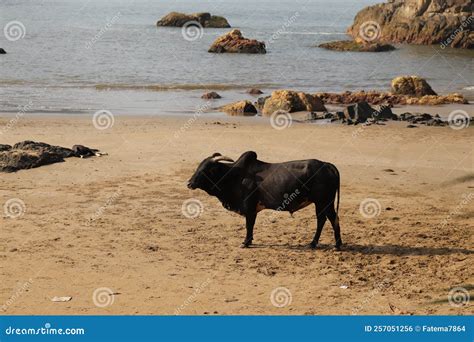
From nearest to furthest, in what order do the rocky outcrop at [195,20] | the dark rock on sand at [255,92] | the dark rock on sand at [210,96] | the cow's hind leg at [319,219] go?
1. the cow's hind leg at [319,219]
2. the dark rock on sand at [210,96]
3. the dark rock on sand at [255,92]
4. the rocky outcrop at [195,20]

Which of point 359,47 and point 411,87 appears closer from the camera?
point 411,87

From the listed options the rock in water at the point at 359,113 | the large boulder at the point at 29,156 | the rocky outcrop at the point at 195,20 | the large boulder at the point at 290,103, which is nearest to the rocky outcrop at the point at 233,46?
the rocky outcrop at the point at 195,20

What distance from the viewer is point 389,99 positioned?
3681 centimetres

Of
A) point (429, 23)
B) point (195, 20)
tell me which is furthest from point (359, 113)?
point (195, 20)

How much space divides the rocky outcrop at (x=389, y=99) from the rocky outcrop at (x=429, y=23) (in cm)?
3975

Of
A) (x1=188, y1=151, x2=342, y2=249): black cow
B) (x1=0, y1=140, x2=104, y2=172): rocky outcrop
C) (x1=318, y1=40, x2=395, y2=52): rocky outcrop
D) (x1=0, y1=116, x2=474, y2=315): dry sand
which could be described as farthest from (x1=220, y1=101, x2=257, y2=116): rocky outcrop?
(x1=318, y1=40, x2=395, y2=52): rocky outcrop

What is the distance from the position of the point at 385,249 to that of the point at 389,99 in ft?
74.8

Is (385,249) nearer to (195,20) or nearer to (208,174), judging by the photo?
(208,174)

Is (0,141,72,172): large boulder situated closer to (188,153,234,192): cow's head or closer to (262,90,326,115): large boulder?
(188,153,234,192): cow's head

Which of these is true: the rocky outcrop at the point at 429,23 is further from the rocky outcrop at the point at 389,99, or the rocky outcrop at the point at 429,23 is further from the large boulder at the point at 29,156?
the large boulder at the point at 29,156

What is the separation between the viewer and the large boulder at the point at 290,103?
3256 cm

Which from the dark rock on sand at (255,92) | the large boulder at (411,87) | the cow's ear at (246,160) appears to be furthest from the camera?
the dark rock on sand at (255,92)

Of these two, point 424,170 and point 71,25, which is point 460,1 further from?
point 424,170

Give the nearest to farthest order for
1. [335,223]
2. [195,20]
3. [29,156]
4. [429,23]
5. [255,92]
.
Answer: [335,223], [29,156], [255,92], [429,23], [195,20]
